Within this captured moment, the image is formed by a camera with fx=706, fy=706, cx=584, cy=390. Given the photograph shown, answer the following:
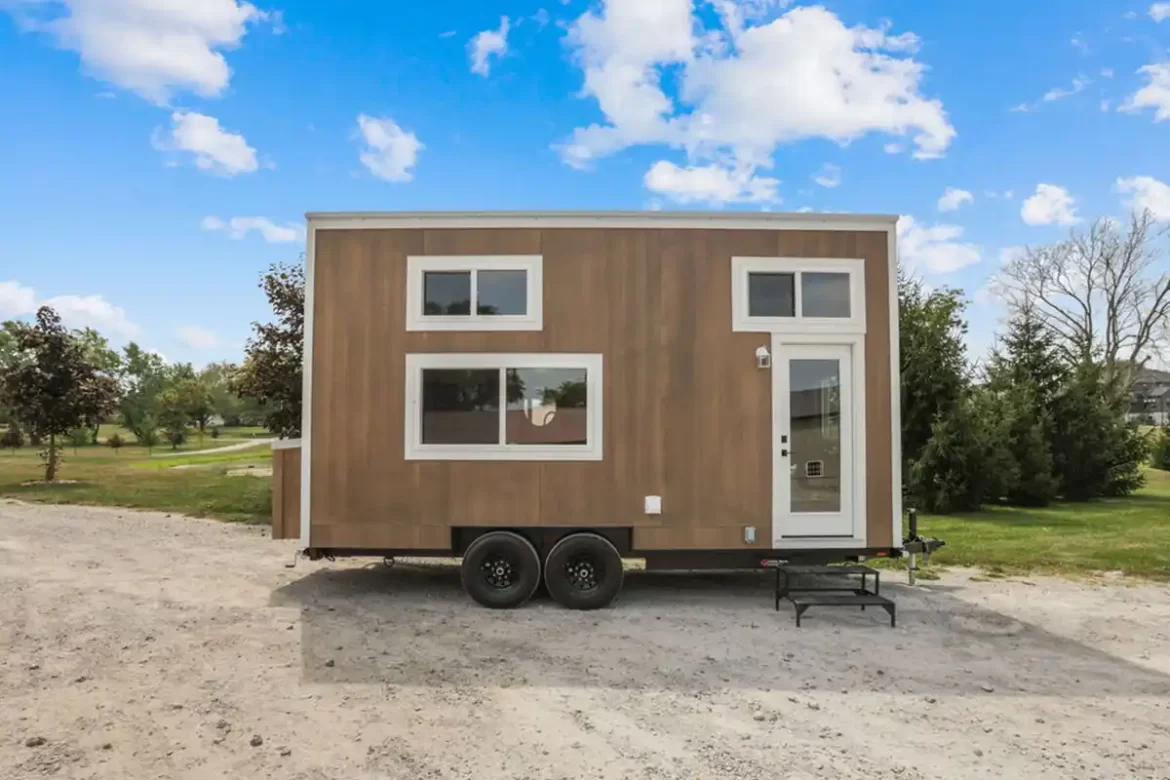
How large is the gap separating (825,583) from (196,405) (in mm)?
36239

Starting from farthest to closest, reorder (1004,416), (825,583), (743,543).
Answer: (1004,416)
(825,583)
(743,543)

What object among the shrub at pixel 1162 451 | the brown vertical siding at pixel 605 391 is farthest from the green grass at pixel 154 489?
the shrub at pixel 1162 451

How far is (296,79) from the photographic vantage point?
9391 mm

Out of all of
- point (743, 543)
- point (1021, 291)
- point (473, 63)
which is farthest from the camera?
point (1021, 291)

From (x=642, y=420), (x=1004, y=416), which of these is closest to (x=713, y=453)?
(x=642, y=420)

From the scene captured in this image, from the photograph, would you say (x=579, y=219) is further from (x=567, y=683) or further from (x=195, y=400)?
(x=195, y=400)

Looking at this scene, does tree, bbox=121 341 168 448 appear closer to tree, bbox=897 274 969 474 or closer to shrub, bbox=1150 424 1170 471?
tree, bbox=897 274 969 474

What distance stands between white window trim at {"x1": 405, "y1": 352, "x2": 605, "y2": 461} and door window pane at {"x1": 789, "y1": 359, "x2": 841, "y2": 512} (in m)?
1.78

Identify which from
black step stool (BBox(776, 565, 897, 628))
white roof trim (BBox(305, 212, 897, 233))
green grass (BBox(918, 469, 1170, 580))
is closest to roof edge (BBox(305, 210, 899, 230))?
white roof trim (BBox(305, 212, 897, 233))

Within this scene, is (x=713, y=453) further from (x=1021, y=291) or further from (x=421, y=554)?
(x=1021, y=291)

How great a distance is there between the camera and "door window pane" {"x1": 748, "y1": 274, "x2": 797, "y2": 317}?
21.2 ft

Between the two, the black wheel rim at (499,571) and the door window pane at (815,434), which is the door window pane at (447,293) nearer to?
the black wheel rim at (499,571)

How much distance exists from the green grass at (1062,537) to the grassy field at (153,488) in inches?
424

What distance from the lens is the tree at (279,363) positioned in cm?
1178
